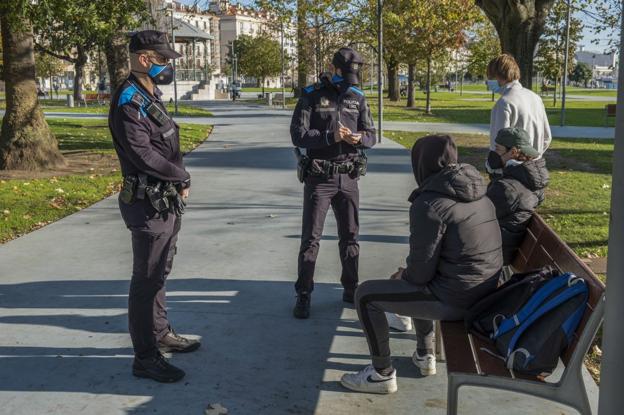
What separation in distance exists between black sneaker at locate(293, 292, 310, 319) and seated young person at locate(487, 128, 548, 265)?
140cm

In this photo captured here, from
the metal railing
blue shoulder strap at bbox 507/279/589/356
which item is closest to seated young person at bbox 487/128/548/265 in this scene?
blue shoulder strap at bbox 507/279/589/356

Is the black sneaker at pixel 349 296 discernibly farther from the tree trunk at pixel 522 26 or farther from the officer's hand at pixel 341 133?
the tree trunk at pixel 522 26

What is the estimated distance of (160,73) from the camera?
157 inches

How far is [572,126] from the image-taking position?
24.7 m

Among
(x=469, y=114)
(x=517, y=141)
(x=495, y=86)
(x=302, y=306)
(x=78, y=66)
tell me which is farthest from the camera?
(x=78, y=66)

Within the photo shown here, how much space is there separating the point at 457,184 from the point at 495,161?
5.43ft

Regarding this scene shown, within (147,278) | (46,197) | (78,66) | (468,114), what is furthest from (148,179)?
(78,66)

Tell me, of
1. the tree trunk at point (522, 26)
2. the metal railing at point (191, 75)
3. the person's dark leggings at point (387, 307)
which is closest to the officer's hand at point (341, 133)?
the person's dark leggings at point (387, 307)

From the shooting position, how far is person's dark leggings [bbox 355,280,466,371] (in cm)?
358

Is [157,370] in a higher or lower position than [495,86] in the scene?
lower

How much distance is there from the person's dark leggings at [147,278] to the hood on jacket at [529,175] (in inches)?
87.2

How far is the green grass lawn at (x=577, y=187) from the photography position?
768cm

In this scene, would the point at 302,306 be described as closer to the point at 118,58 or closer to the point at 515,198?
the point at 515,198

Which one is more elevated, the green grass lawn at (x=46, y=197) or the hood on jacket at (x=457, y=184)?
the hood on jacket at (x=457, y=184)
